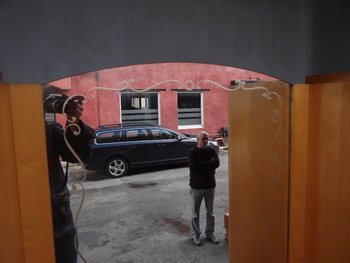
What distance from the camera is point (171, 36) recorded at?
1454 mm

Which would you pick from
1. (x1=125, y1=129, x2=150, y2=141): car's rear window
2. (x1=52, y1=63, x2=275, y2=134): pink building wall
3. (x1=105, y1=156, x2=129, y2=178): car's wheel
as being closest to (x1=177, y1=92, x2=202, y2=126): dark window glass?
(x1=52, y1=63, x2=275, y2=134): pink building wall

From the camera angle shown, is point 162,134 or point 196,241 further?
point 162,134

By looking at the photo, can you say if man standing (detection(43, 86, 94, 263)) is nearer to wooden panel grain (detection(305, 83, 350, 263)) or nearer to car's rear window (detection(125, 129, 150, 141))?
wooden panel grain (detection(305, 83, 350, 263))

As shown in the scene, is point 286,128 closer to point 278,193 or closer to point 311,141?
point 311,141

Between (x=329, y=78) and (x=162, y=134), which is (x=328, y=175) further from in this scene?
(x=162, y=134)

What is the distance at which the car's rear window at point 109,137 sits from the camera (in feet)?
24.2

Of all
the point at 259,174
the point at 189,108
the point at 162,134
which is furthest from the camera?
the point at 189,108

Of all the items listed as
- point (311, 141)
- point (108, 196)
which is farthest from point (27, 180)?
point (108, 196)

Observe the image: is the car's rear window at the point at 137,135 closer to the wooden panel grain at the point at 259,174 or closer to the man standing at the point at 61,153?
the wooden panel grain at the point at 259,174

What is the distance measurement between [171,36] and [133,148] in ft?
Result: 20.7

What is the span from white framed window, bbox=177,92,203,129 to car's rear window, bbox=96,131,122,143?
9.82 feet

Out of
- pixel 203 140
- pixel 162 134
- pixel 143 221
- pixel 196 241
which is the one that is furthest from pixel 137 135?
pixel 196 241

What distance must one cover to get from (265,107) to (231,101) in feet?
1.67

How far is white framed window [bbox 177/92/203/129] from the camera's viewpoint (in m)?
9.97
